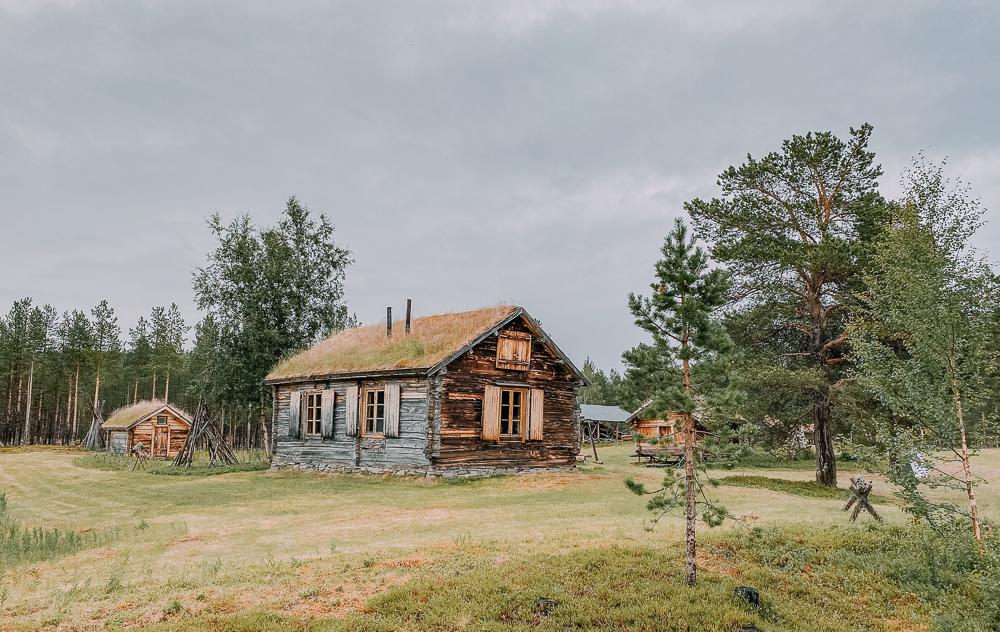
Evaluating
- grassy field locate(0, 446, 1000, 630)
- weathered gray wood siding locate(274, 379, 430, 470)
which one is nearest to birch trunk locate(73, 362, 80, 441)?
weathered gray wood siding locate(274, 379, 430, 470)

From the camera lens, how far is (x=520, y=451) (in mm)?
25531

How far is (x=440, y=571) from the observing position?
386 inches

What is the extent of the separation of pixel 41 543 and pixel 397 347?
48.6 feet

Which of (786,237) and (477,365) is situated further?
(477,365)

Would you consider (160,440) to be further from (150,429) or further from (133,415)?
(133,415)

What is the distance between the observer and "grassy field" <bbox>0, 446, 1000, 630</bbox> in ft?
26.5

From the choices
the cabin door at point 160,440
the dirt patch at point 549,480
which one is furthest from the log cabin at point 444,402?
the cabin door at point 160,440

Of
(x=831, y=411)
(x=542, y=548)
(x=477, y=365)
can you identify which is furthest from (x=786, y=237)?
(x=542, y=548)

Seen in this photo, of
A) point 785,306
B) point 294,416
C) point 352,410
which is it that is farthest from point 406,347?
point 785,306

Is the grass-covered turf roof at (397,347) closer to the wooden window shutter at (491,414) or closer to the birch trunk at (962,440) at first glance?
the wooden window shutter at (491,414)

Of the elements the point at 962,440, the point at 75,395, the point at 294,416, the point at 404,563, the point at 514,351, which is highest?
the point at 514,351

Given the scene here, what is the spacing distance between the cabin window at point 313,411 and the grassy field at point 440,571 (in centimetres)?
1046

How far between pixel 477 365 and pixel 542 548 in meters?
13.8

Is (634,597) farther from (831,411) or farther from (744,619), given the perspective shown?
(831,411)
